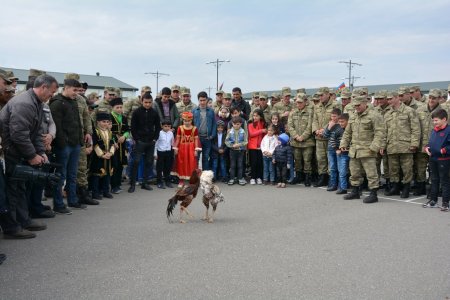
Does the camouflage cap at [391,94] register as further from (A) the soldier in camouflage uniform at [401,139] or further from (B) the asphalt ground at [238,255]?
(B) the asphalt ground at [238,255]

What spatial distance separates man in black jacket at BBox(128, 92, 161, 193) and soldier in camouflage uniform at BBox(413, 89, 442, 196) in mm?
5965

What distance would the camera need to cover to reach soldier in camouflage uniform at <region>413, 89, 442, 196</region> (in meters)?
8.73

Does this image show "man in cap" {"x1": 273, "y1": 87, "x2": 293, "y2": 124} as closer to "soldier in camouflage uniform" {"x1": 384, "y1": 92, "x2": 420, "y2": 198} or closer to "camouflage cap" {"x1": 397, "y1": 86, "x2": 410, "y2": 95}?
"camouflage cap" {"x1": 397, "y1": 86, "x2": 410, "y2": 95}

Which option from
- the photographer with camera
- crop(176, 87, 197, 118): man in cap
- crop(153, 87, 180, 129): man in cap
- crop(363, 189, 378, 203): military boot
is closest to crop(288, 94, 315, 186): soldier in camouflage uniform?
crop(363, 189, 378, 203): military boot

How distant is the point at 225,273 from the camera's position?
14.0ft

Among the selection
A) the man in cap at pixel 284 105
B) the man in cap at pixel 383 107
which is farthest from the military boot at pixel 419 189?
the man in cap at pixel 284 105

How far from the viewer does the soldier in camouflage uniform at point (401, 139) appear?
8.58m

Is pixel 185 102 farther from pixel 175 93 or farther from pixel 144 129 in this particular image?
A: pixel 144 129

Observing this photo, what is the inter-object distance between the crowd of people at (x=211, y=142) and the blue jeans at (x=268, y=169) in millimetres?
26

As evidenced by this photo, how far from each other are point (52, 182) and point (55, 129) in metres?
1.55

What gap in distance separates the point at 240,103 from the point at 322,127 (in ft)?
8.61

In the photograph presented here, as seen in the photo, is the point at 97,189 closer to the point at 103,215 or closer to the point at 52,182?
the point at 103,215

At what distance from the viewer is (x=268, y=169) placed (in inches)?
413

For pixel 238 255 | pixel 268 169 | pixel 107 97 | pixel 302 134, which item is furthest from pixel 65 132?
pixel 302 134
